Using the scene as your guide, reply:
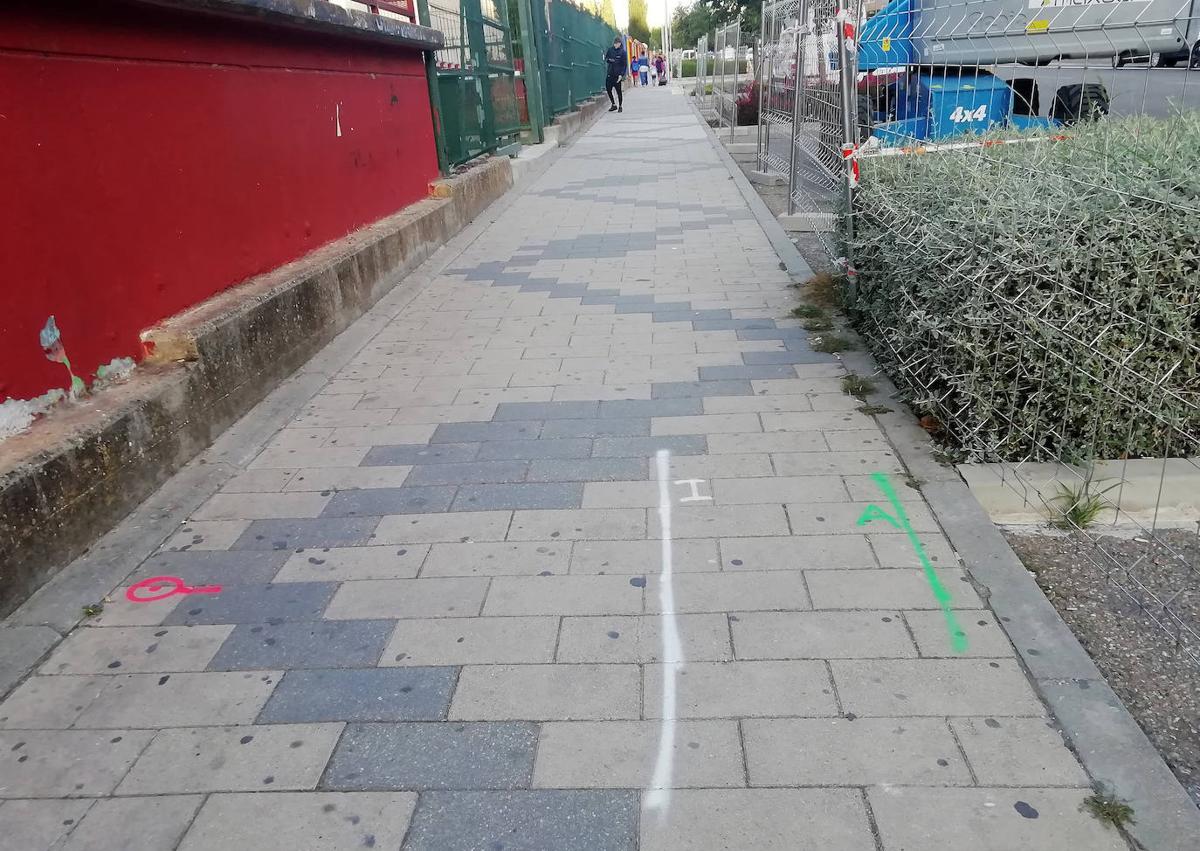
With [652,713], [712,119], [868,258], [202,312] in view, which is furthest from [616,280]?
[712,119]

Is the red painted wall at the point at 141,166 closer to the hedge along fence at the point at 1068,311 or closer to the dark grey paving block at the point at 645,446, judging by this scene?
the dark grey paving block at the point at 645,446

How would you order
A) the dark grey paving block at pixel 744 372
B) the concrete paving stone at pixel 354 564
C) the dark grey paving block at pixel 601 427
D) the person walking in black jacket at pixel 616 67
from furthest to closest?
the person walking in black jacket at pixel 616 67, the dark grey paving block at pixel 744 372, the dark grey paving block at pixel 601 427, the concrete paving stone at pixel 354 564

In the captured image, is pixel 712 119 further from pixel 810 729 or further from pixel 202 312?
pixel 810 729

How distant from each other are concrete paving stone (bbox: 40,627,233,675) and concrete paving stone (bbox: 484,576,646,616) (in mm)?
950

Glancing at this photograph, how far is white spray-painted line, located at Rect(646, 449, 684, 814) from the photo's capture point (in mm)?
2326

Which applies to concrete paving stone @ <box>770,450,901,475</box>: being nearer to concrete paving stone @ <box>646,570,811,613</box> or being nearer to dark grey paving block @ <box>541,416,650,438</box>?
dark grey paving block @ <box>541,416,650,438</box>

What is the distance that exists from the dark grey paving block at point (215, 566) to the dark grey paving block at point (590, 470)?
1169mm

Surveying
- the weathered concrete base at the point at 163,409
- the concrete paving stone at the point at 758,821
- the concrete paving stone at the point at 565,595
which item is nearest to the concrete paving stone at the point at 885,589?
the concrete paving stone at the point at 565,595

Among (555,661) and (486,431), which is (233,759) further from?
(486,431)

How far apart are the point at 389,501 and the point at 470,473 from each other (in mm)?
409

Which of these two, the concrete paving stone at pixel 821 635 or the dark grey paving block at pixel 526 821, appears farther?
the concrete paving stone at pixel 821 635

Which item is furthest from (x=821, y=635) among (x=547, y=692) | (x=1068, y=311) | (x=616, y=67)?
(x=616, y=67)

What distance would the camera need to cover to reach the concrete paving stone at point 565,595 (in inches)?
122

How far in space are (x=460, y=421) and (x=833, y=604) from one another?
7.82 feet
